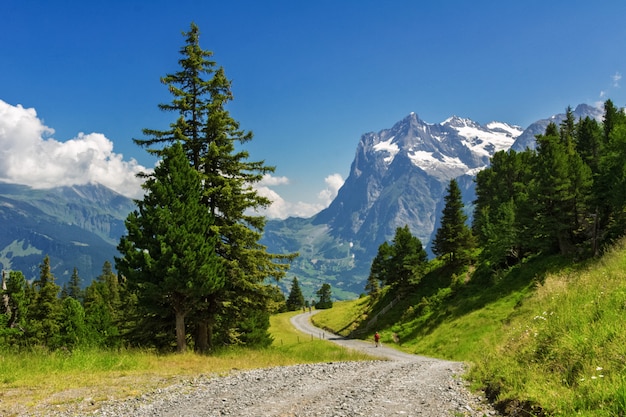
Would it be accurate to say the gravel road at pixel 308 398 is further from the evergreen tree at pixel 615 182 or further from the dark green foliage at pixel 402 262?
the dark green foliage at pixel 402 262

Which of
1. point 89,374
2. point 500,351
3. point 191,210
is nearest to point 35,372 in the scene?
point 89,374

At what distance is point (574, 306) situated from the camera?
34.8ft

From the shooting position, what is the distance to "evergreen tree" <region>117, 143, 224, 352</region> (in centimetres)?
1755

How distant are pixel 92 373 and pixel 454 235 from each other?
193 ft

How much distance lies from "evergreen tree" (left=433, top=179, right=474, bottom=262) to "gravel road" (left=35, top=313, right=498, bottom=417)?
52635 millimetres

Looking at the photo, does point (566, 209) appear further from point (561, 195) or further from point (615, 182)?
point (615, 182)

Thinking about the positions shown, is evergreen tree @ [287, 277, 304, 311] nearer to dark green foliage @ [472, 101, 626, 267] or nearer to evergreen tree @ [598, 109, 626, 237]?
dark green foliage @ [472, 101, 626, 267]

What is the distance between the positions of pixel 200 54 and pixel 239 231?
11.4 meters

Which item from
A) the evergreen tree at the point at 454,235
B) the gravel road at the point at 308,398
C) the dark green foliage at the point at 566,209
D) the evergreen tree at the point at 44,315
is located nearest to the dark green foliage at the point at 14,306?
the evergreen tree at the point at 44,315

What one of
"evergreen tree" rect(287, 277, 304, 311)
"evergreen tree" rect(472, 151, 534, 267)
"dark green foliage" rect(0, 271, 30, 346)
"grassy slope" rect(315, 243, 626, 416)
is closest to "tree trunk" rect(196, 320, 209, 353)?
"grassy slope" rect(315, 243, 626, 416)

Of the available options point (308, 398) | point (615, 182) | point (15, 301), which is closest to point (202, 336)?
point (308, 398)

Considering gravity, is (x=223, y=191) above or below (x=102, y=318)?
above

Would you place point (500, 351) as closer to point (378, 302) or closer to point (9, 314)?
point (9, 314)

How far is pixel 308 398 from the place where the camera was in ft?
31.3
